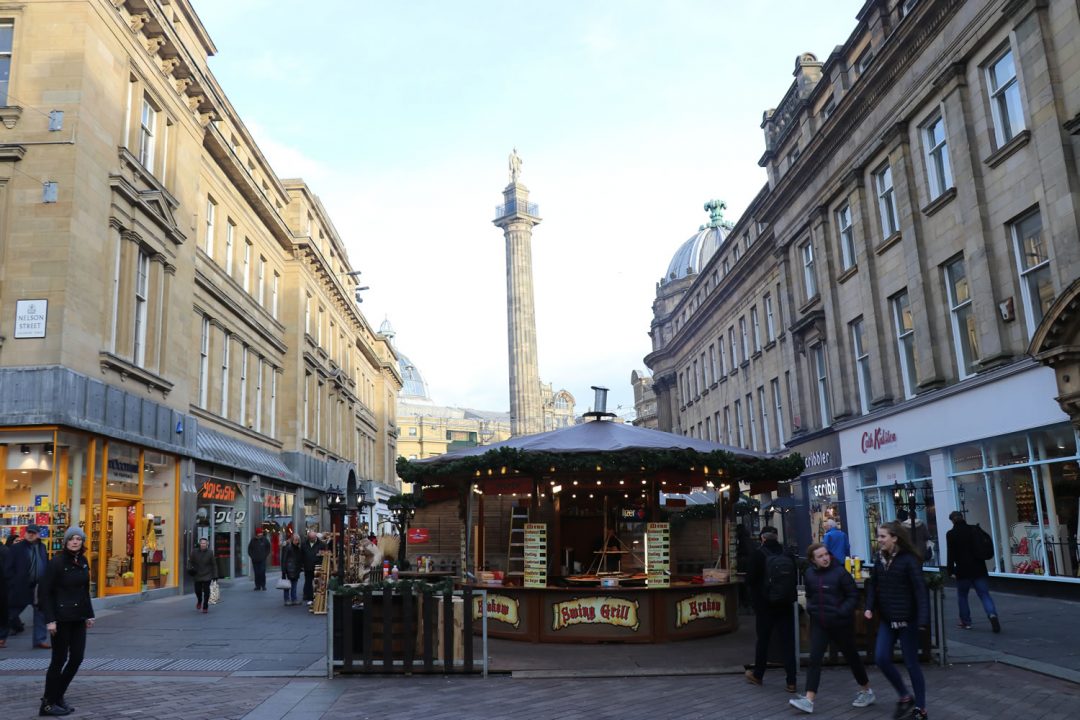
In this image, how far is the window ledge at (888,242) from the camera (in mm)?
23359

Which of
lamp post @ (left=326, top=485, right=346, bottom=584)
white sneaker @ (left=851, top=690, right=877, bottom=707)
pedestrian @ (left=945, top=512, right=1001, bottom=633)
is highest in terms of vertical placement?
lamp post @ (left=326, top=485, right=346, bottom=584)

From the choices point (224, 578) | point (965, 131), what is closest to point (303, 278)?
point (224, 578)

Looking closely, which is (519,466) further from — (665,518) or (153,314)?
(153,314)

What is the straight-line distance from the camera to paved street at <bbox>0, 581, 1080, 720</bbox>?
27.8 feet

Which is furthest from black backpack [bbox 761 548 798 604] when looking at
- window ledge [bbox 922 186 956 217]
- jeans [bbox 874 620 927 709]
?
window ledge [bbox 922 186 956 217]

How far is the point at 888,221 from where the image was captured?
2434cm

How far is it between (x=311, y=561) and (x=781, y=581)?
515 inches

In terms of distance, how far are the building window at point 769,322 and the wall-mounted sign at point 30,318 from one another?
89.9 ft

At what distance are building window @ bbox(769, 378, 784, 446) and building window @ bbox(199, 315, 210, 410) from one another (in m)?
21.6

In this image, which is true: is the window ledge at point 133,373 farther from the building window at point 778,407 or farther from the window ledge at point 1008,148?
the building window at point 778,407

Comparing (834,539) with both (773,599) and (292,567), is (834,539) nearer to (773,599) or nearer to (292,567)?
(773,599)

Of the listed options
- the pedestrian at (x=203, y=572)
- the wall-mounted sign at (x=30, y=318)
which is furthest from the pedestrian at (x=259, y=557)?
the wall-mounted sign at (x=30, y=318)

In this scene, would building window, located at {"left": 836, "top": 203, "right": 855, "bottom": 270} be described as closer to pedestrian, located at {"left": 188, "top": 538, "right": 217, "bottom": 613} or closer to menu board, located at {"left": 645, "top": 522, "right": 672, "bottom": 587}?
menu board, located at {"left": 645, "top": 522, "right": 672, "bottom": 587}

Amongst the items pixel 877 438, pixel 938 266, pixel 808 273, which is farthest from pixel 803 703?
pixel 808 273
